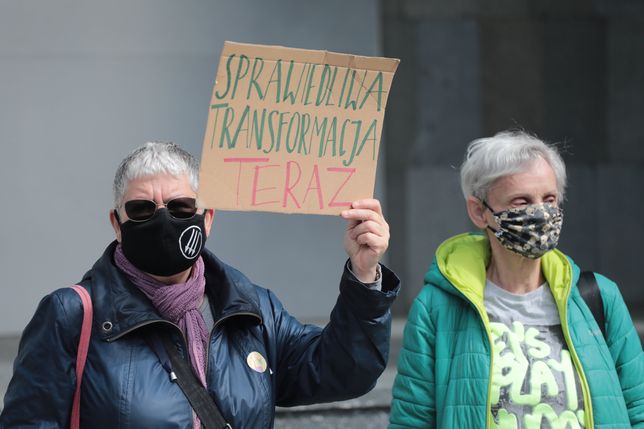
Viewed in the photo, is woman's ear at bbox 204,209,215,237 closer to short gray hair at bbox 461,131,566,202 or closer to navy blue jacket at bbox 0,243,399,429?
navy blue jacket at bbox 0,243,399,429

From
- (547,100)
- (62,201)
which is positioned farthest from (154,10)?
(547,100)

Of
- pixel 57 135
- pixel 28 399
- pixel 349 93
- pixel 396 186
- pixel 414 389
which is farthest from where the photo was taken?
pixel 396 186

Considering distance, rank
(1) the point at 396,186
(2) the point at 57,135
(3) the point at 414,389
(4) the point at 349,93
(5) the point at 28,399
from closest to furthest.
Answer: (5) the point at 28,399, (4) the point at 349,93, (3) the point at 414,389, (2) the point at 57,135, (1) the point at 396,186

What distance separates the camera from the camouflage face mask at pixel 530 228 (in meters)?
3.29

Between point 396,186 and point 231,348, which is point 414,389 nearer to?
point 231,348

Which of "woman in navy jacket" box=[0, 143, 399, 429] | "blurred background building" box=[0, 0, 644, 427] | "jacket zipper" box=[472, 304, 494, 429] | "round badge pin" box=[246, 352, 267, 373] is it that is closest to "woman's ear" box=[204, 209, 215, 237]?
"woman in navy jacket" box=[0, 143, 399, 429]

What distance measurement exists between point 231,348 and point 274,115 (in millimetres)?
610

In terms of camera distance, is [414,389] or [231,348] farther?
[414,389]

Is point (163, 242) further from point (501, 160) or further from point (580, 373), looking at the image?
point (580, 373)

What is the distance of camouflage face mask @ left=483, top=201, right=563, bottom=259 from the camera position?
3287 millimetres

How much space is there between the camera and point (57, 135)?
22.3 feet

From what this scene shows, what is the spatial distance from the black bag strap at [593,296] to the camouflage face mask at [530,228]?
0.55 feet

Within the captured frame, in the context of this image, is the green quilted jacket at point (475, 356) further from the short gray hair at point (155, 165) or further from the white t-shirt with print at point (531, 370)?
the short gray hair at point (155, 165)

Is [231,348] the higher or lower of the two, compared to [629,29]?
lower
